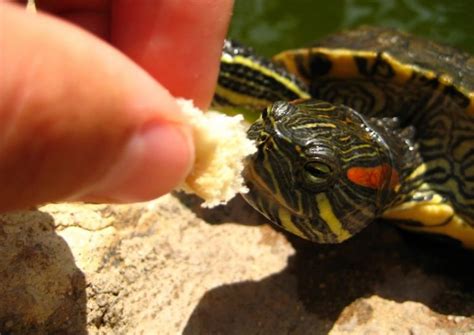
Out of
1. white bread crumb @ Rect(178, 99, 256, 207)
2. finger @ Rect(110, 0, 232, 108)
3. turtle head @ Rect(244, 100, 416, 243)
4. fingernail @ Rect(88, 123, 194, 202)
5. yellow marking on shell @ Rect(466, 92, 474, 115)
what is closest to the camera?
fingernail @ Rect(88, 123, 194, 202)

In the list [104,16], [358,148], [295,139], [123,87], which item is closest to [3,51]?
[123,87]

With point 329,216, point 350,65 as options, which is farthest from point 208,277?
point 350,65

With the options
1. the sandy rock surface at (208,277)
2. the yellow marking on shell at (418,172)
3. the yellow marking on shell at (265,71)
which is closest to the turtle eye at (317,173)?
A: the sandy rock surface at (208,277)

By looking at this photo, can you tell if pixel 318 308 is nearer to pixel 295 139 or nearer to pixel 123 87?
pixel 295 139

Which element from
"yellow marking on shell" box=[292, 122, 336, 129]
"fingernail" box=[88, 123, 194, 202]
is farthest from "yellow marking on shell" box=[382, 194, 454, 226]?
"fingernail" box=[88, 123, 194, 202]

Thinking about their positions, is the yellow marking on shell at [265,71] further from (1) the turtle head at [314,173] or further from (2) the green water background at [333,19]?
(2) the green water background at [333,19]

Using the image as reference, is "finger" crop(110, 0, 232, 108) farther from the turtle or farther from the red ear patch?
the red ear patch
